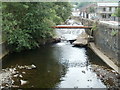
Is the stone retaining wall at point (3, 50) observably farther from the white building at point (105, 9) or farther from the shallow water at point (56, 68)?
the white building at point (105, 9)

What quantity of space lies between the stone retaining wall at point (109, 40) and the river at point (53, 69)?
1428mm

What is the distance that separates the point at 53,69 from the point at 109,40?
28.3 feet

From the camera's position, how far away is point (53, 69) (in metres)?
19.1

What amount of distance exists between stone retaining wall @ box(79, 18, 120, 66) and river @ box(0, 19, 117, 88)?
1.43 metres

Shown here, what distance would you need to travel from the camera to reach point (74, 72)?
18391mm

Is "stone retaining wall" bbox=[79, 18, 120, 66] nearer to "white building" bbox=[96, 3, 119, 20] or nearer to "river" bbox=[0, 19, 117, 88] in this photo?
"river" bbox=[0, 19, 117, 88]

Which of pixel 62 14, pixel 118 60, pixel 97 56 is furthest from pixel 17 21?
pixel 62 14

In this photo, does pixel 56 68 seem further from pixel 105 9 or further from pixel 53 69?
pixel 105 9

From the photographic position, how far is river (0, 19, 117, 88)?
1546cm

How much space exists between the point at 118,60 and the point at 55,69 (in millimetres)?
6231

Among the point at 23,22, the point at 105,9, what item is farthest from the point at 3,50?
the point at 105,9

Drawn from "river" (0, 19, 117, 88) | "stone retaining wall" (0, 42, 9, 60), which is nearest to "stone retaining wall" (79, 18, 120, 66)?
"river" (0, 19, 117, 88)

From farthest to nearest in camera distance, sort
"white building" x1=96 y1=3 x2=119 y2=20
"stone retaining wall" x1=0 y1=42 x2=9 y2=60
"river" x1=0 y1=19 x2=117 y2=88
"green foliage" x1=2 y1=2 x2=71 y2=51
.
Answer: "white building" x1=96 y1=3 x2=119 y2=20 < "green foliage" x1=2 y1=2 x2=71 y2=51 < "stone retaining wall" x1=0 y1=42 x2=9 y2=60 < "river" x1=0 y1=19 x2=117 y2=88

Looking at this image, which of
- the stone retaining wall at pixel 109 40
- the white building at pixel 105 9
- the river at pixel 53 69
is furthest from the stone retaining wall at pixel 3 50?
the white building at pixel 105 9
